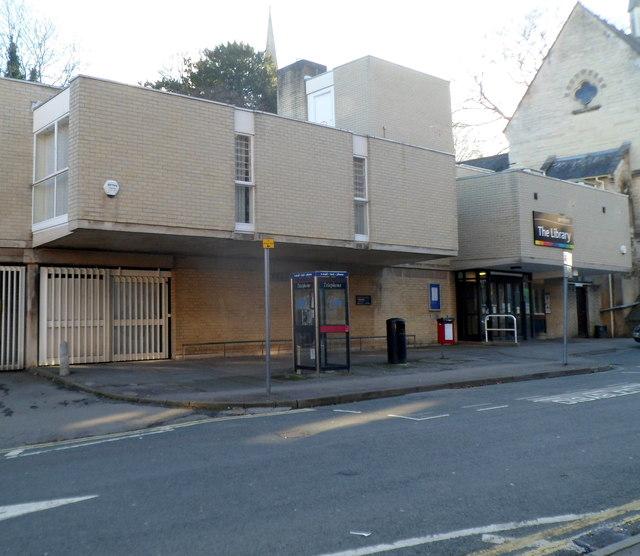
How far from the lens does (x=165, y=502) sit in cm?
553

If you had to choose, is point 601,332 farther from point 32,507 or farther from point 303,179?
point 32,507

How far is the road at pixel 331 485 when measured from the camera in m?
4.67

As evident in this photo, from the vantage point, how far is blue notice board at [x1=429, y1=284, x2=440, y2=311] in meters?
23.6

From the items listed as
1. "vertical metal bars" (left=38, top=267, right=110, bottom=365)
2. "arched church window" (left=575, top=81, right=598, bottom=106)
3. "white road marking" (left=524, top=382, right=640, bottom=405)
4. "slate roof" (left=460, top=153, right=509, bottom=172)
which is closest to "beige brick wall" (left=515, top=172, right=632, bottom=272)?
"arched church window" (left=575, top=81, right=598, bottom=106)

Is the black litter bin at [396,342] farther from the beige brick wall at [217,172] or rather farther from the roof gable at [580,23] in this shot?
the roof gable at [580,23]

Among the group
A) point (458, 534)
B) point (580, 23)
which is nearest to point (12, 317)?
point (458, 534)

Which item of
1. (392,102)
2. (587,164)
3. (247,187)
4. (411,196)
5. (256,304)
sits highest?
(587,164)

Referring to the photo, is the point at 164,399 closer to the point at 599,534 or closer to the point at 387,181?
the point at 599,534

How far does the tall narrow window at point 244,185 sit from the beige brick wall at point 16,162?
4783 mm

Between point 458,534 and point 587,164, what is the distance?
104 feet

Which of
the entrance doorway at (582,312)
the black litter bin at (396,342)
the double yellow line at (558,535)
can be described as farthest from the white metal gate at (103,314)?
the entrance doorway at (582,312)

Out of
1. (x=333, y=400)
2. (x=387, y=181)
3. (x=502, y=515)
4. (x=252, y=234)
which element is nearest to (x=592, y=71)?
(x=387, y=181)

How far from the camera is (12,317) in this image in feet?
49.2

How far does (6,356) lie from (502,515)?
13.0 meters
